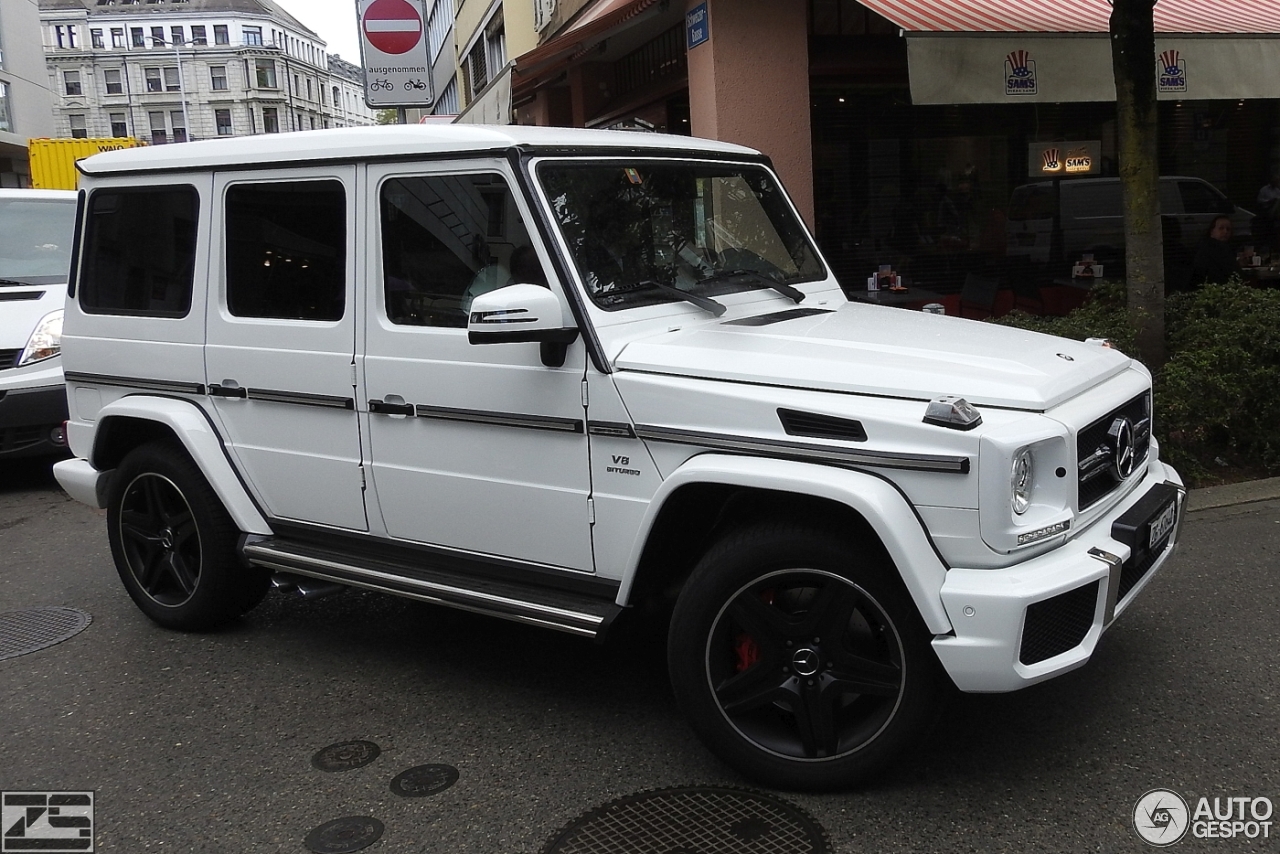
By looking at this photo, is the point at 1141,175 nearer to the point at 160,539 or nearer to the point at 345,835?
the point at 160,539

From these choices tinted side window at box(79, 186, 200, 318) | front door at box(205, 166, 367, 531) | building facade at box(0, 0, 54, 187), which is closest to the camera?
front door at box(205, 166, 367, 531)

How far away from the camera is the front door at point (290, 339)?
439 centimetres

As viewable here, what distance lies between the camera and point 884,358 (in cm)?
353

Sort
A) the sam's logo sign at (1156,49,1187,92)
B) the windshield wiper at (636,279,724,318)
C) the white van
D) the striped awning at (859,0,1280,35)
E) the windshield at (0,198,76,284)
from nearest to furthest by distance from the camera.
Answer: the windshield wiper at (636,279,724,318) < the striped awning at (859,0,1280,35) < the sam's logo sign at (1156,49,1187,92) < the windshield at (0,198,76,284) < the white van

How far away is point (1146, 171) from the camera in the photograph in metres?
7.30

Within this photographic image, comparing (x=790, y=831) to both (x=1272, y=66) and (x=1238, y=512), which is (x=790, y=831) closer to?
(x=1238, y=512)

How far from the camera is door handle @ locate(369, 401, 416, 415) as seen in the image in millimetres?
4188

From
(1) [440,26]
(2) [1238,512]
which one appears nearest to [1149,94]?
(2) [1238,512]

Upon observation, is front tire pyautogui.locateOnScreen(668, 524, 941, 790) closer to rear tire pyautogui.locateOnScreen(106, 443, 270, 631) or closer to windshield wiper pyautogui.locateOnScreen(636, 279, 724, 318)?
windshield wiper pyautogui.locateOnScreen(636, 279, 724, 318)

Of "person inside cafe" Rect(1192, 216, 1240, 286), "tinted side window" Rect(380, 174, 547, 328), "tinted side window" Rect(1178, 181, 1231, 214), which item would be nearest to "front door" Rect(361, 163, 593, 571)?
"tinted side window" Rect(380, 174, 547, 328)

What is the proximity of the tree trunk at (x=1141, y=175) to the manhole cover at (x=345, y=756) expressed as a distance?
17.8 ft

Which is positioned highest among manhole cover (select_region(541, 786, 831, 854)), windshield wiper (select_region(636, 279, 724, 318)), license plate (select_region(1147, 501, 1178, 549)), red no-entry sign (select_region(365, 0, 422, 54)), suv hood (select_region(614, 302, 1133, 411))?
red no-entry sign (select_region(365, 0, 422, 54))

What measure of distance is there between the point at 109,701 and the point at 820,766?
2.76 metres

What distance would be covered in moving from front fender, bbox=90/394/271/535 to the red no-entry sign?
7482mm
